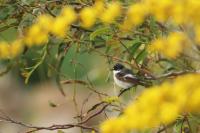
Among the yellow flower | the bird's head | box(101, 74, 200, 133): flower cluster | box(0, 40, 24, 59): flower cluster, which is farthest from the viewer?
the bird's head

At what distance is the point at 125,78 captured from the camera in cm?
262

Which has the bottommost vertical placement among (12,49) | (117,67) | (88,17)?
(117,67)

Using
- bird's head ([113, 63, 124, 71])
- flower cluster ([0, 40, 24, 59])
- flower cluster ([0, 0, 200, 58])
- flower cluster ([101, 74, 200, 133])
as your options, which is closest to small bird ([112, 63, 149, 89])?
bird's head ([113, 63, 124, 71])

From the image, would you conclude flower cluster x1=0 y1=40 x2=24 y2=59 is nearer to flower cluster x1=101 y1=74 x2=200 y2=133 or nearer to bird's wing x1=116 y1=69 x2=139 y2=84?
flower cluster x1=101 y1=74 x2=200 y2=133

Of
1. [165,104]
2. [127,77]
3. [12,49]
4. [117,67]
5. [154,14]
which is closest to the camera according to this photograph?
[165,104]

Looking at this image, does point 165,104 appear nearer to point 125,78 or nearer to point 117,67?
point 125,78

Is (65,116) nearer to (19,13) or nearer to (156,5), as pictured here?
(19,13)

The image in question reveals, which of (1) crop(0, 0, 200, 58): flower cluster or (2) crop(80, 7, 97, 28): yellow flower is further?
(2) crop(80, 7, 97, 28): yellow flower

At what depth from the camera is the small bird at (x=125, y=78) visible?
2473mm

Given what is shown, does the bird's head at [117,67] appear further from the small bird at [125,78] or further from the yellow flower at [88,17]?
the yellow flower at [88,17]

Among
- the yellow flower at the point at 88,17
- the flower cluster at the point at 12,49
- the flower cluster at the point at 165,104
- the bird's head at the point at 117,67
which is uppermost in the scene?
the yellow flower at the point at 88,17

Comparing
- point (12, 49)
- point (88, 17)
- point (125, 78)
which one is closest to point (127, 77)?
point (125, 78)

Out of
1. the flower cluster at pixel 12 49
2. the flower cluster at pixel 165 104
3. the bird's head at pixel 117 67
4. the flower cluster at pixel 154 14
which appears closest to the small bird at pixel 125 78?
the bird's head at pixel 117 67

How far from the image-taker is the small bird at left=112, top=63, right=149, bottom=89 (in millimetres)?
2473
